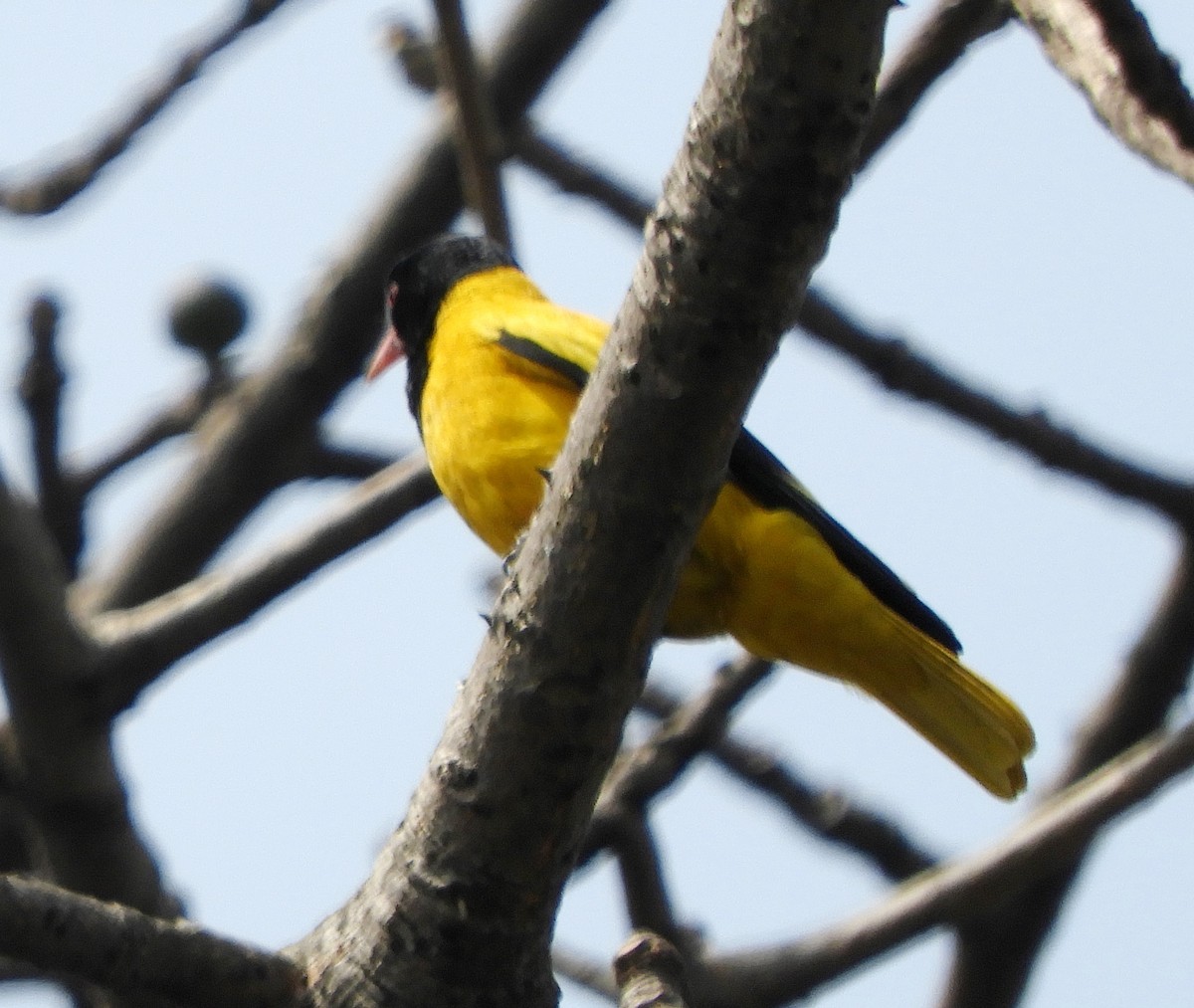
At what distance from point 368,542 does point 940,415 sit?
3.92 feet

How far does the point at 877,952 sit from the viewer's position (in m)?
2.95

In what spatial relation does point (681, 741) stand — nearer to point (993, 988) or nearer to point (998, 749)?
point (998, 749)

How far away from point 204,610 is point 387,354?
52.6 inches

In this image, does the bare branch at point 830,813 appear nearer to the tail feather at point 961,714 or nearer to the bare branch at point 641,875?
the tail feather at point 961,714

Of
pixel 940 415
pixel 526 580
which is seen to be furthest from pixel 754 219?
pixel 940 415

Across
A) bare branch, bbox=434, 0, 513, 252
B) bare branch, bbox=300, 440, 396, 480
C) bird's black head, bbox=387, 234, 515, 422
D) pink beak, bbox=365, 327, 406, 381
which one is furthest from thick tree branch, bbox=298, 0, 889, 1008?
pink beak, bbox=365, 327, 406, 381

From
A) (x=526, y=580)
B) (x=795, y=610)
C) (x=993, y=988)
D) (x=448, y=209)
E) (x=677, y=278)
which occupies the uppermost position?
(x=448, y=209)

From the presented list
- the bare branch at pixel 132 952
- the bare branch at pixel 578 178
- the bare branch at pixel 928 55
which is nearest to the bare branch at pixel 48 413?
the bare branch at pixel 578 178

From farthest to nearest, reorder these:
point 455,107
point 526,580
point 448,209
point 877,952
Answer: point 448,209 → point 455,107 → point 877,952 → point 526,580

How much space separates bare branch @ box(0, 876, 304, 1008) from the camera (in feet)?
5.90

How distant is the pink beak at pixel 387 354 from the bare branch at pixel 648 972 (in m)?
2.51

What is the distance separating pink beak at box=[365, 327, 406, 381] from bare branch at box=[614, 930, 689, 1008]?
251cm

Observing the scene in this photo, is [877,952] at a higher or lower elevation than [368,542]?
lower

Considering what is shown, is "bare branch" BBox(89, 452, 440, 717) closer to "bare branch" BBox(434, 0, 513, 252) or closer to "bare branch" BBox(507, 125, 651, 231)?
"bare branch" BBox(434, 0, 513, 252)
